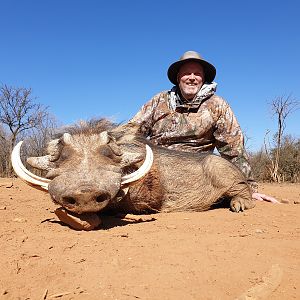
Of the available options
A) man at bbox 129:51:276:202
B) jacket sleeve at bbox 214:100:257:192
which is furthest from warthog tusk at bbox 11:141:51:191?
jacket sleeve at bbox 214:100:257:192

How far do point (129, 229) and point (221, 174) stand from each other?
5.81 ft

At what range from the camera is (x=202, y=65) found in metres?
6.49

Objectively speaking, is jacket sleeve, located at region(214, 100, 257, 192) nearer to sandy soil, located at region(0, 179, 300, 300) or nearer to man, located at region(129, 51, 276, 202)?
man, located at region(129, 51, 276, 202)

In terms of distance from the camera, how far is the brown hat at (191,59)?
636cm

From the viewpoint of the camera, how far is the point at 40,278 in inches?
84.0

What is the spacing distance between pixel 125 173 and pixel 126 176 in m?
0.32

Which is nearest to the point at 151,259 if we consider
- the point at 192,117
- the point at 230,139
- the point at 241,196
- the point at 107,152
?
the point at 107,152

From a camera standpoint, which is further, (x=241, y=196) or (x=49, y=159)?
(x=241, y=196)

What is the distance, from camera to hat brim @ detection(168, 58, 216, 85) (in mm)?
6408

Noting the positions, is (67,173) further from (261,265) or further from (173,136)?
(173,136)

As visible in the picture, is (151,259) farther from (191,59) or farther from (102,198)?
(191,59)

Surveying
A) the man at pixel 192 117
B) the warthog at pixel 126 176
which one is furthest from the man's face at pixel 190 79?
the warthog at pixel 126 176

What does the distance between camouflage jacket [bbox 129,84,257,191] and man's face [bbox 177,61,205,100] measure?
0.13m

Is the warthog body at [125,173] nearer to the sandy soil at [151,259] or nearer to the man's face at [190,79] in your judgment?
the sandy soil at [151,259]
